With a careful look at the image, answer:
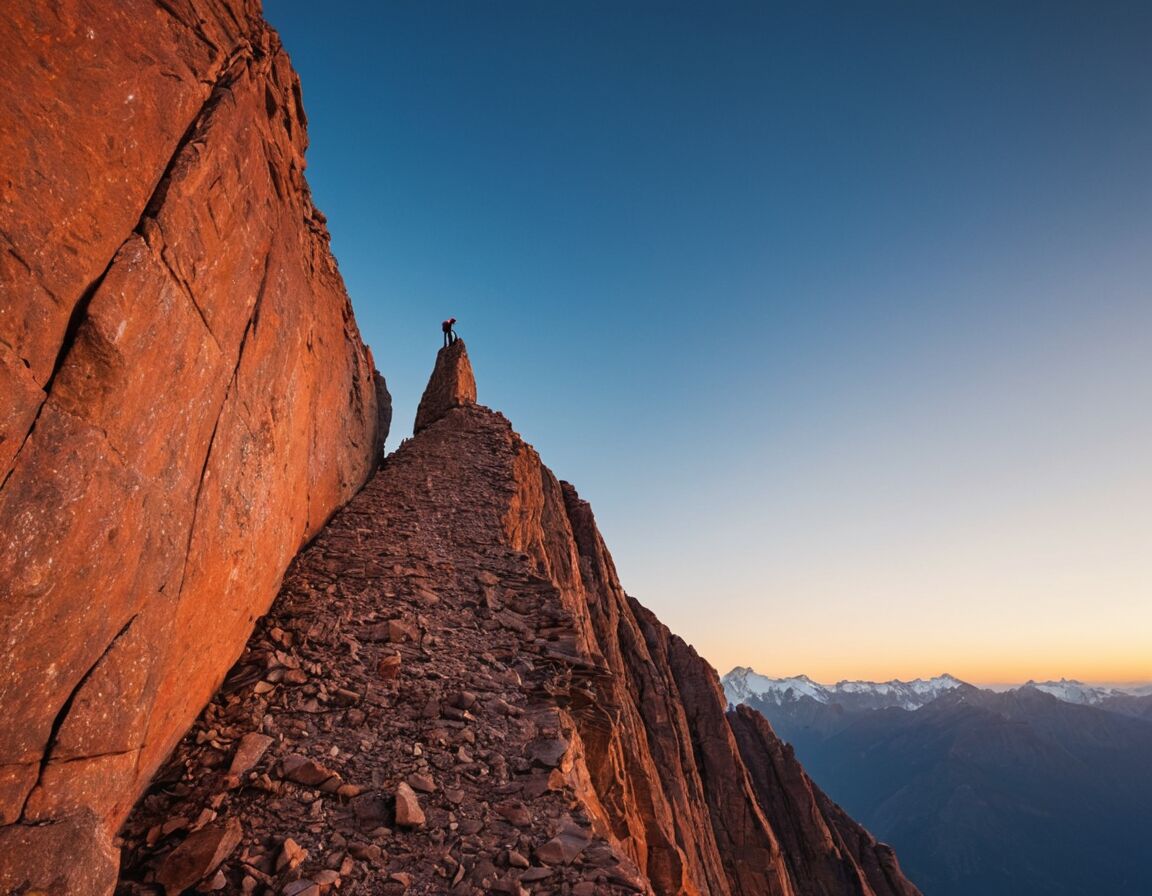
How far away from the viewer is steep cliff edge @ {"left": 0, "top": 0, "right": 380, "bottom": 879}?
4805 millimetres

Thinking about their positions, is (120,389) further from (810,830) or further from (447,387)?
(810,830)

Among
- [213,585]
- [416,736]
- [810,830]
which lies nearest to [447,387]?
[213,585]

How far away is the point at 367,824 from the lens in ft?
23.1

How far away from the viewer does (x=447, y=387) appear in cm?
3089

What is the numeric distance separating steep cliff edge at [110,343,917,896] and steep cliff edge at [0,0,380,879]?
921 millimetres

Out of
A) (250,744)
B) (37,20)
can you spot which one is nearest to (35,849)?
(250,744)

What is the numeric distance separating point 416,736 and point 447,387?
78.6ft

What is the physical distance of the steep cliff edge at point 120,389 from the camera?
15.8 ft

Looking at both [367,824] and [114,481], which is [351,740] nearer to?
[367,824]

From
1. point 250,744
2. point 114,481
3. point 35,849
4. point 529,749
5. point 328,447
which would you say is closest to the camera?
point 35,849

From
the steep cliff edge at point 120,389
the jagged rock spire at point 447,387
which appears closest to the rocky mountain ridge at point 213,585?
the steep cliff edge at point 120,389

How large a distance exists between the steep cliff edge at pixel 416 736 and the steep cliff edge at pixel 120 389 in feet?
3.02

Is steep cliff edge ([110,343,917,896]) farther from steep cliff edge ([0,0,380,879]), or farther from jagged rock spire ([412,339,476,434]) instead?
jagged rock spire ([412,339,476,434])

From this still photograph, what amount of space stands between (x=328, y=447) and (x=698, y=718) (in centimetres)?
4196
